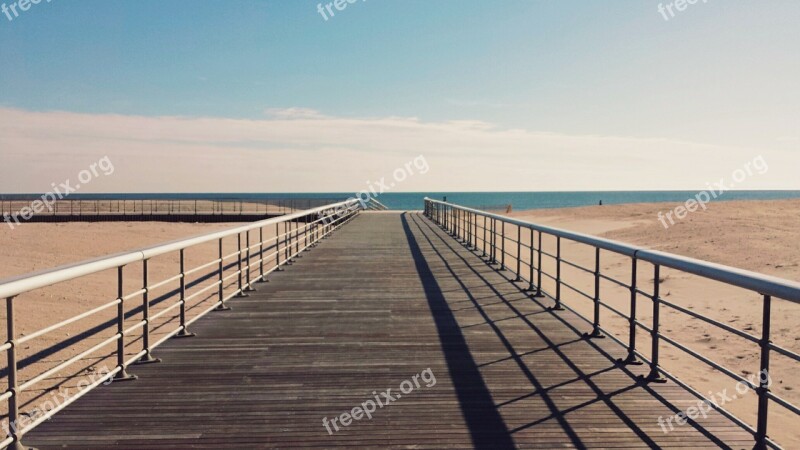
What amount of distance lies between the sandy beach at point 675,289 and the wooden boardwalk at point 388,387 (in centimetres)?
284

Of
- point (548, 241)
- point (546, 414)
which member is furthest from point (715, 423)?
point (548, 241)

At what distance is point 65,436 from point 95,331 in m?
7.16

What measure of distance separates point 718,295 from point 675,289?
3.77ft

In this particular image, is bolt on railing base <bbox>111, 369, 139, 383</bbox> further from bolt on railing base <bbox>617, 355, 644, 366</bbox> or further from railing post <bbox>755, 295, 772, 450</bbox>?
railing post <bbox>755, 295, 772, 450</bbox>

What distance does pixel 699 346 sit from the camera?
1045 cm

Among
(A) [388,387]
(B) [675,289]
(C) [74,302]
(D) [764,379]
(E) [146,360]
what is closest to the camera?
(D) [764,379]

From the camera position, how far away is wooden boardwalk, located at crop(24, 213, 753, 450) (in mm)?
3605

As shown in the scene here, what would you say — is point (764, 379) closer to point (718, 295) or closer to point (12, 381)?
point (12, 381)

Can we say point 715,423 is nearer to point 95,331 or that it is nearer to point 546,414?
point 546,414

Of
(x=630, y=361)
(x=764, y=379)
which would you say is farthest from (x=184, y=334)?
(x=764, y=379)

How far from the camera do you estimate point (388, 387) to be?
4496 mm

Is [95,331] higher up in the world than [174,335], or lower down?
lower down

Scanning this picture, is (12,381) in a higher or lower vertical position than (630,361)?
higher

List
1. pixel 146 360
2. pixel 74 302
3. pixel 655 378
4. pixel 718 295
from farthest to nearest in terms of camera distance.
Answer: pixel 718 295 < pixel 74 302 < pixel 146 360 < pixel 655 378
